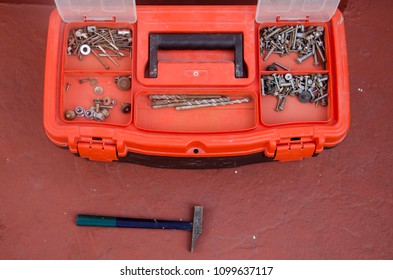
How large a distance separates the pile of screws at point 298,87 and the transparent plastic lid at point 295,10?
0.16m

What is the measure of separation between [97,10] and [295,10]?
55 cm

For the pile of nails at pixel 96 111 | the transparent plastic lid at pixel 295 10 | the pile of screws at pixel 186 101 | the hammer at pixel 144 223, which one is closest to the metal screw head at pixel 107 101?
the pile of nails at pixel 96 111

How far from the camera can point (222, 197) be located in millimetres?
1783

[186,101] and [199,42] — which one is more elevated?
[199,42]

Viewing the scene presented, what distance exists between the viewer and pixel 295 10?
5.32 feet

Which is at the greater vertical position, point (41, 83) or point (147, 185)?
point (41, 83)

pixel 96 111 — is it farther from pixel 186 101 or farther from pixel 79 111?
pixel 186 101

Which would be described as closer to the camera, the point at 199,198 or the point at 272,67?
the point at 272,67

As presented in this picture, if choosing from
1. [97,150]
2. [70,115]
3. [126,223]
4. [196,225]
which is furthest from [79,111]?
[196,225]

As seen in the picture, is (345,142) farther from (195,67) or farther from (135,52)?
(135,52)

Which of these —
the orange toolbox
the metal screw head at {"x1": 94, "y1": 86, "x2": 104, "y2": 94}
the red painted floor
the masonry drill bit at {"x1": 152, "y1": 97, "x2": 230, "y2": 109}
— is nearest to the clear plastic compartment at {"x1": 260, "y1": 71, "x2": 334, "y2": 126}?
the orange toolbox

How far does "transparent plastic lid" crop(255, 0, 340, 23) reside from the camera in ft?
5.22
